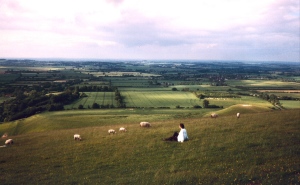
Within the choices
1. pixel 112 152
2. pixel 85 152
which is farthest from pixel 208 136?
pixel 85 152

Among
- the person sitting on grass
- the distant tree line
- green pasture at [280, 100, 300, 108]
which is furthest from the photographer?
the distant tree line

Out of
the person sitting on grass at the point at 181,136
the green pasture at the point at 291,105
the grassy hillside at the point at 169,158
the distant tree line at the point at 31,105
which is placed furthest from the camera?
the distant tree line at the point at 31,105

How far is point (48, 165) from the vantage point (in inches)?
803

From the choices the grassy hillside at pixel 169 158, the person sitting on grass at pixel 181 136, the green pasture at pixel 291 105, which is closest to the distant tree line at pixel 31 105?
the grassy hillside at pixel 169 158

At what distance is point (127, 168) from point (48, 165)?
23.8 ft

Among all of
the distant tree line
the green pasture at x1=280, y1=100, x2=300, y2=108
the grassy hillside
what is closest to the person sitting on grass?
the grassy hillside

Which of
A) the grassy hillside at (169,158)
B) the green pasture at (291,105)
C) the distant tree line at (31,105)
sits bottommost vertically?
the distant tree line at (31,105)

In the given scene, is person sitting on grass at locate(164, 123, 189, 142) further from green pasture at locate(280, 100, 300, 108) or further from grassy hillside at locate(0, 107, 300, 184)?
green pasture at locate(280, 100, 300, 108)

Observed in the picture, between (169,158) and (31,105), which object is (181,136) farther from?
(31,105)

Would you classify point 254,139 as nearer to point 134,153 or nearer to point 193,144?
point 193,144

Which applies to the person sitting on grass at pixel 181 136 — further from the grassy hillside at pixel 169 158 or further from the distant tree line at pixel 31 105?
the distant tree line at pixel 31 105

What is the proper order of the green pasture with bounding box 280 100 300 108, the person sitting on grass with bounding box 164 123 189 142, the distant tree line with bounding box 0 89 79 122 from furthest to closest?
the distant tree line with bounding box 0 89 79 122 < the green pasture with bounding box 280 100 300 108 < the person sitting on grass with bounding box 164 123 189 142

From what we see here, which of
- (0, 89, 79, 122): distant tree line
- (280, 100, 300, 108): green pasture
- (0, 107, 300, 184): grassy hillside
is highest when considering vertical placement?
(0, 107, 300, 184): grassy hillside

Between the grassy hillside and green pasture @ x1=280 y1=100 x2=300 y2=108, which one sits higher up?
the grassy hillside
